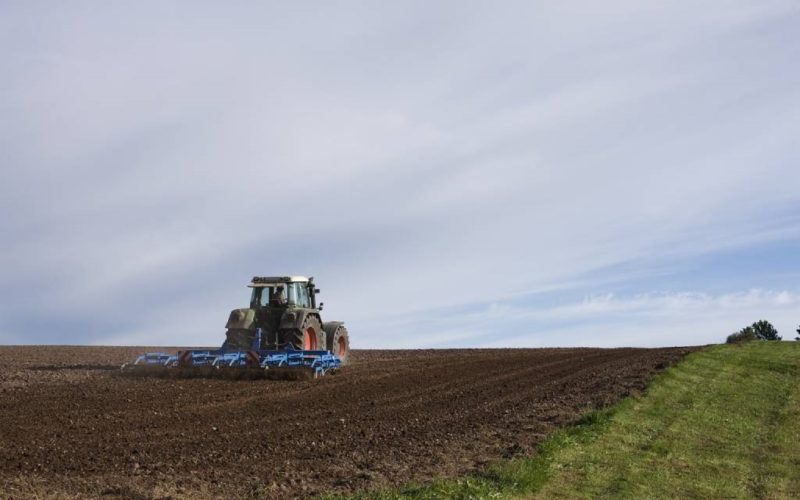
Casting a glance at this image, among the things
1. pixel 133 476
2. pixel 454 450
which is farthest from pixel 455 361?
pixel 133 476

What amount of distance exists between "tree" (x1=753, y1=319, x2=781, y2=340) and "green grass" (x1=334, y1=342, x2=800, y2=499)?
21.2 metres

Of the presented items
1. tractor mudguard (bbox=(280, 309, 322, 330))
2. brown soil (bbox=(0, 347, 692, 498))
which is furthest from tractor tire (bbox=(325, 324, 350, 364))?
tractor mudguard (bbox=(280, 309, 322, 330))

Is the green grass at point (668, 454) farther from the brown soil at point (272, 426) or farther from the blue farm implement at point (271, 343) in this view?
the blue farm implement at point (271, 343)

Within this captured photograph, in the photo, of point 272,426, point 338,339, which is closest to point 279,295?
point 338,339

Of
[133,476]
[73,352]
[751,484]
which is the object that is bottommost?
[751,484]

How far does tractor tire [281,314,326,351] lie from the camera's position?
75.4 feet

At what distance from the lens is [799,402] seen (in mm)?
17938

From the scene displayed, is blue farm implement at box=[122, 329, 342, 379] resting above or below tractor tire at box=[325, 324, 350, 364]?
below

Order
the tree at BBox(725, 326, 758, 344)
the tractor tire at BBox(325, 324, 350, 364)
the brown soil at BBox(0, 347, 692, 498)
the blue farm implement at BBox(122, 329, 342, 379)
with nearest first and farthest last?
the brown soil at BBox(0, 347, 692, 498), the blue farm implement at BBox(122, 329, 342, 379), the tractor tire at BBox(325, 324, 350, 364), the tree at BBox(725, 326, 758, 344)

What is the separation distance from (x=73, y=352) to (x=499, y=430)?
930 inches

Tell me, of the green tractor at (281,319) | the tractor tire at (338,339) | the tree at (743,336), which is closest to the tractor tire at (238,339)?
the green tractor at (281,319)

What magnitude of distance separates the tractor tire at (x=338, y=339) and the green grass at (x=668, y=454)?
10.2 m

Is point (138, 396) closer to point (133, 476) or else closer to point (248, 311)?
point (248, 311)

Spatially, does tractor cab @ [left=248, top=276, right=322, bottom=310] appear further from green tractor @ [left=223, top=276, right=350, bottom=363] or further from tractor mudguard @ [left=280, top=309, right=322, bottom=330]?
tractor mudguard @ [left=280, top=309, right=322, bottom=330]
